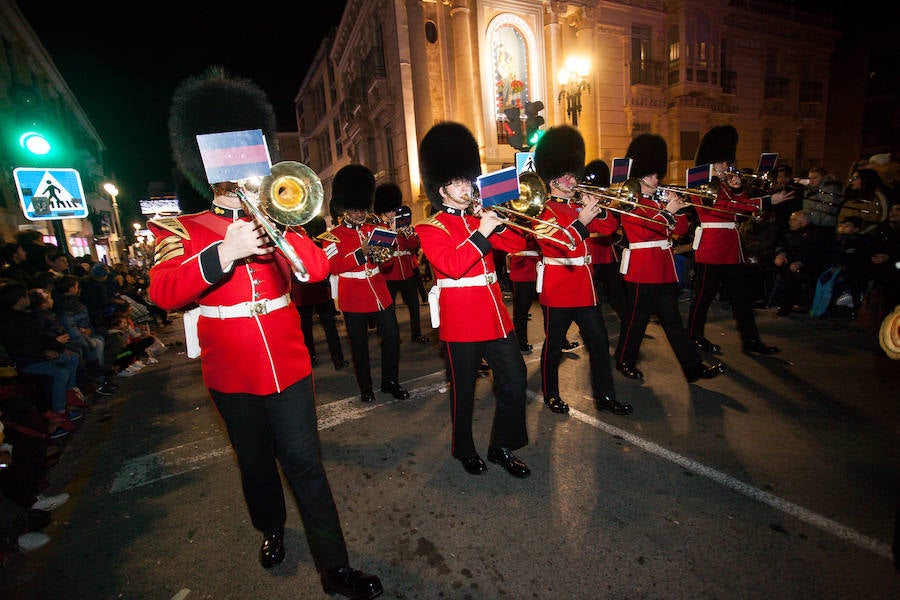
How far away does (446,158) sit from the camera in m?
3.37

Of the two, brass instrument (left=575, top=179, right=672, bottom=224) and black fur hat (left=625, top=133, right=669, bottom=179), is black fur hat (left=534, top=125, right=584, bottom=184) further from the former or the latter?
black fur hat (left=625, top=133, right=669, bottom=179)

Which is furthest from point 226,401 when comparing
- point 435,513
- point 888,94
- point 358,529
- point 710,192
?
point 888,94

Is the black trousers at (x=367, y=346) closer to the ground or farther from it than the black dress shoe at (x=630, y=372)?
farther from it

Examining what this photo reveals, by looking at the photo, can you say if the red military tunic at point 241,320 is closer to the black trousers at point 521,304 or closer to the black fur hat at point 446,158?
the black fur hat at point 446,158

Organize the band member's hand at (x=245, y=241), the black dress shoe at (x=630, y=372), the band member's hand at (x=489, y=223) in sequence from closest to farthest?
1. the band member's hand at (x=245, y=241)
2. the band member's hand at (x=489, y=223)
3. the black dress shoe at (x=630, y=372)

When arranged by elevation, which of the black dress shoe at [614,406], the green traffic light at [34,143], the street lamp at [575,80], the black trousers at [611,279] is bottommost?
the black dress shoe at [614,406]

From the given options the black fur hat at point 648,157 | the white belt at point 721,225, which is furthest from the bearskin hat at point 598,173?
the white belt at point 721,225

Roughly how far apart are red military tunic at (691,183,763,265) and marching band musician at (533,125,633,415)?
1700 mm

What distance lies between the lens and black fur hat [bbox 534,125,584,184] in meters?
4.61

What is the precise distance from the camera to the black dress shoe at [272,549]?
100 inches

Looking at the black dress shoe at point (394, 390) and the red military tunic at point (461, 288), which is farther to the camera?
the black dress shoe at point (394, 390)

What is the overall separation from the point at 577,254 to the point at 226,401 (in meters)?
3.06

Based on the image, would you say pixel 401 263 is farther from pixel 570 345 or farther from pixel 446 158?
pixel 446 158

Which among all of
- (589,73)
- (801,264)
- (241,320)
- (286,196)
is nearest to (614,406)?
(241,320)
